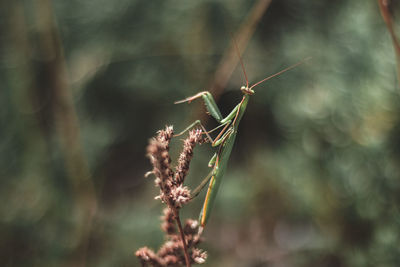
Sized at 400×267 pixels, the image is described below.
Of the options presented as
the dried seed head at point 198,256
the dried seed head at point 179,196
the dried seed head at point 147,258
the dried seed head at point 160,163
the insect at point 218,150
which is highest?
the insect at point 218,150

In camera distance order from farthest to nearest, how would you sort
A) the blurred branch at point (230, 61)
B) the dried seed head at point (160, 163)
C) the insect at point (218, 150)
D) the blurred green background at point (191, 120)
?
the blurred branch at point (230, 61), the blurred green background at point (191, 120), the insect at point (218, 150), the dried seed head at point (160, 163)

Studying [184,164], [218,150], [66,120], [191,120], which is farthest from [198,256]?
[66,120]

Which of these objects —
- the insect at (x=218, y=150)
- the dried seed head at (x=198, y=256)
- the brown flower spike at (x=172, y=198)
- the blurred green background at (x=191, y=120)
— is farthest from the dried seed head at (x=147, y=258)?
the blurred green background at (x=191, y=120)

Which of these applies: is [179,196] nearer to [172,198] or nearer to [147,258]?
[172,198]

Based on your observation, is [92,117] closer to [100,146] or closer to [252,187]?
[100,146]

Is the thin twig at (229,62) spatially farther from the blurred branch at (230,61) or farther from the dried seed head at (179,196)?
the dried seed head at (179,196)

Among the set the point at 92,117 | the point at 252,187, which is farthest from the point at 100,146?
the point at 252,187
